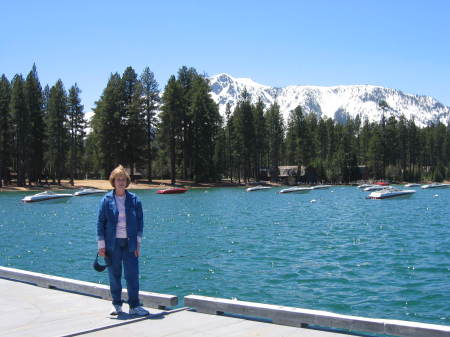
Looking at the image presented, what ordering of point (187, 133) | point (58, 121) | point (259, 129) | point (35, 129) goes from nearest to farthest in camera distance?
point (35, 129), point (58, 121), point (187, 133), point (259, 129)

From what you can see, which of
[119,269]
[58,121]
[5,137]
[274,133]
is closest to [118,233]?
[119,269]

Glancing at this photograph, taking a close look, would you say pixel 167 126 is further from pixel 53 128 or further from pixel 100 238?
pixel 100 238

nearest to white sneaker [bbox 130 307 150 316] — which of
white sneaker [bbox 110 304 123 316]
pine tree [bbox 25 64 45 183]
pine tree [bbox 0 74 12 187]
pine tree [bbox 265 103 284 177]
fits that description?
white sneaker [bbox 110 304 123 316]

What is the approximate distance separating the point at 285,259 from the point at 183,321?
1276 centimetres

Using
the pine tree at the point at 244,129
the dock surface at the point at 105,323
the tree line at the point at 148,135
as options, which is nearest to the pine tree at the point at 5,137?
the tree line at the point at 148,135

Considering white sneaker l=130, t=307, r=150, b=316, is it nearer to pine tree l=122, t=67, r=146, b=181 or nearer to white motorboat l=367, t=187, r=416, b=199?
white motorboat l=367, t=187, r=416, b=199

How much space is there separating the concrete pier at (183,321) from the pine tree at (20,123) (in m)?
87.0

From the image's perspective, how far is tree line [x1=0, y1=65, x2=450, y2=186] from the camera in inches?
3784

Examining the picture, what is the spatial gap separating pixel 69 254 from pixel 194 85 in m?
88.5

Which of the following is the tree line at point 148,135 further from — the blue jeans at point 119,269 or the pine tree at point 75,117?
the blue jeans at point 119,269

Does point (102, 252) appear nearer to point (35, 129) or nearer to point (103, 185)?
point (103, 185)

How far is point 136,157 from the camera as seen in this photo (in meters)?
102

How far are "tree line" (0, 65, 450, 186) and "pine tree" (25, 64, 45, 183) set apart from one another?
181 mm

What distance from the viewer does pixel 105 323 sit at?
8.88m
